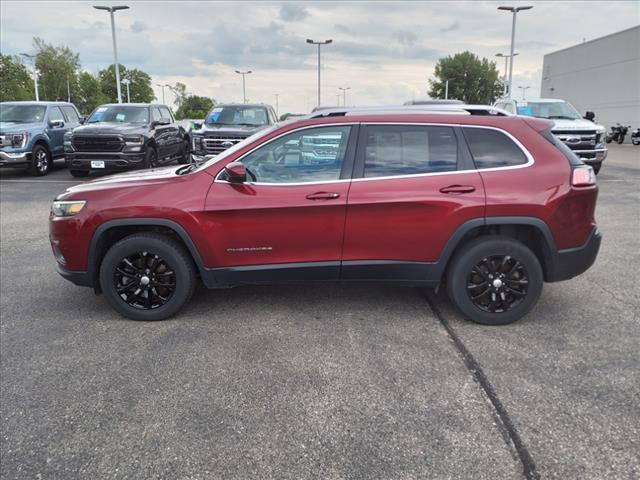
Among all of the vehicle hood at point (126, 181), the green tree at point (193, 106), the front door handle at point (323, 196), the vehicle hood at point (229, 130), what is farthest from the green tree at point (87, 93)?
the front door handle at point (323, 196)

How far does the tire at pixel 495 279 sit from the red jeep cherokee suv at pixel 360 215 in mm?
11

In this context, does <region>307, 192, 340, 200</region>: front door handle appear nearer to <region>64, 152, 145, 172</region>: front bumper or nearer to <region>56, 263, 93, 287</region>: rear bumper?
<region>56, 263, 93, 287</region>: rear bumper

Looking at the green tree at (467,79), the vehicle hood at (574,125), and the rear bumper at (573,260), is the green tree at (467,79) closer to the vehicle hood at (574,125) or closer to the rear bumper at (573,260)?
the vehicle hood at (574,125)

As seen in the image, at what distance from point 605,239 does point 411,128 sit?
4361 millimetres

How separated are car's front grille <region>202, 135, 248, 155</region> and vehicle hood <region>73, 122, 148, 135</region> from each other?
1482 millimetres

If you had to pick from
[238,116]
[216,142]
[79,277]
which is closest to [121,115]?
[216,142]

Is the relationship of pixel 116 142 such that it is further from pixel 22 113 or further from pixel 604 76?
pixel 604 76

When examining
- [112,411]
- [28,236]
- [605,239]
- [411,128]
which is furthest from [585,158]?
[112,411]

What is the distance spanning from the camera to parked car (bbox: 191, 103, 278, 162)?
13.4 m

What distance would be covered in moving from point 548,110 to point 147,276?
13.9 meters

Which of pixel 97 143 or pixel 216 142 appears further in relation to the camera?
pixel 216 142

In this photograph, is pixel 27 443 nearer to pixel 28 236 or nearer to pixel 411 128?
pixel 411 128

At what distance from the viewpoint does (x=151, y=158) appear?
1297cm

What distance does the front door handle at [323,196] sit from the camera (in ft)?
13.3
